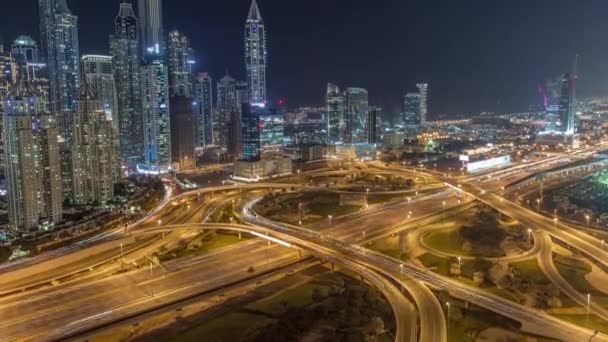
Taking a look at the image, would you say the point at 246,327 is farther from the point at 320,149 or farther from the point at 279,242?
the point at 320,149

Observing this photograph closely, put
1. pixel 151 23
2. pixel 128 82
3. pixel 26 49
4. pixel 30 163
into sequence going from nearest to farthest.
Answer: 1. pixel 30 163
2. pixel 26 49
3. pixel 128 82
4. pixel 151 23

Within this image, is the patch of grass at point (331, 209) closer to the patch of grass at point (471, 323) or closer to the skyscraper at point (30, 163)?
the patch of grass at point (471, 323)

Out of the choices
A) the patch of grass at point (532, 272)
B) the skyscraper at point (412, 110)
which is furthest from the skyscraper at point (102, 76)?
the skyscraper at point (412, 110)

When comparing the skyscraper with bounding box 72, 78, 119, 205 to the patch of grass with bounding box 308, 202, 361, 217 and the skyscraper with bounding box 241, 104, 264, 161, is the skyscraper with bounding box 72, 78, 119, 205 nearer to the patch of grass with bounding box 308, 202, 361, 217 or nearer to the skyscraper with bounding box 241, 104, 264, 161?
the skyscraper with bounding box 241, 104, 264, 161

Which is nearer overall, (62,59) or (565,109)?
(62,59)

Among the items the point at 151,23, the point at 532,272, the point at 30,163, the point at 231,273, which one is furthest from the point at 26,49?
the point at 532,272

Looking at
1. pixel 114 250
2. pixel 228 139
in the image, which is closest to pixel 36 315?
pixel 114 250

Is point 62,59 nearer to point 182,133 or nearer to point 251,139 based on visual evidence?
point 182,133
